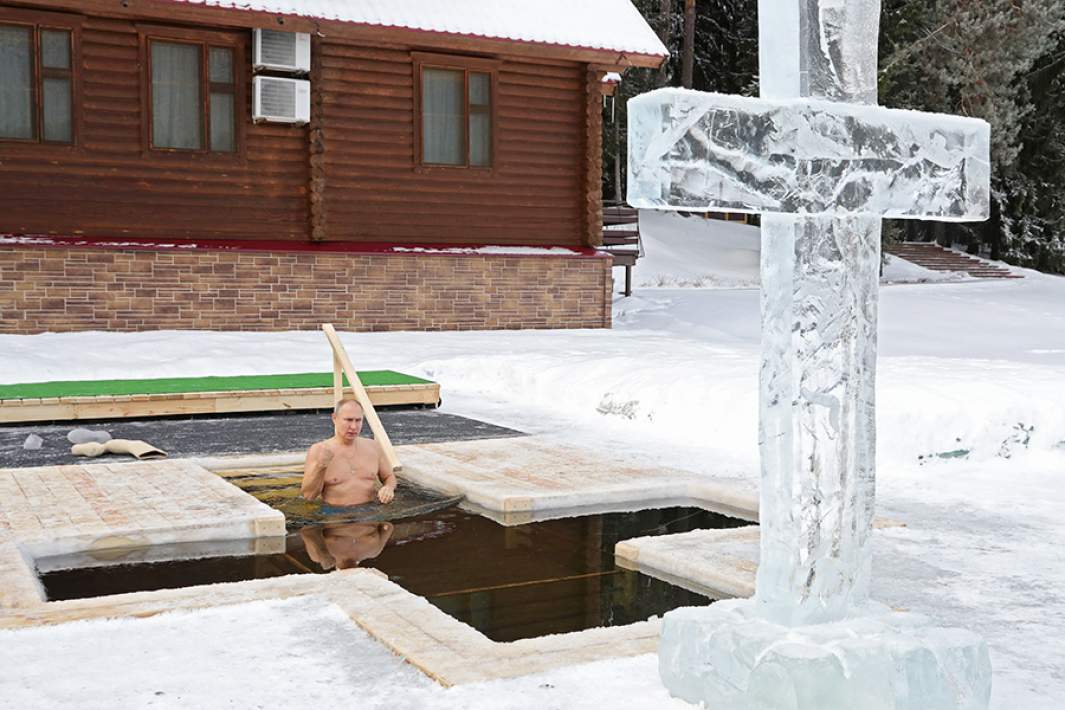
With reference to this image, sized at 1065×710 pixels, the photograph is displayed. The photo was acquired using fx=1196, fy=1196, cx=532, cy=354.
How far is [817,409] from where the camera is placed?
10.0 feet

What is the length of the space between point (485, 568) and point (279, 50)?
1190 centimetres

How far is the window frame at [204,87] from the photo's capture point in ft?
50.6

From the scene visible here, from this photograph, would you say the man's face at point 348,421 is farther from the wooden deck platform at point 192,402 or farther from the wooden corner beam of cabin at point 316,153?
the wooden corner beam of cabin at point 316,153

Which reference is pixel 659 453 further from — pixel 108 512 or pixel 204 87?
pixel 204 87

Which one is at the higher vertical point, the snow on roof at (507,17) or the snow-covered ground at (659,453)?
the snow on roof at (507,17)

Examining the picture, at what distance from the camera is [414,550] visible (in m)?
5.77

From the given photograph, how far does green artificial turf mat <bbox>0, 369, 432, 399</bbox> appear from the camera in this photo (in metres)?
10.3

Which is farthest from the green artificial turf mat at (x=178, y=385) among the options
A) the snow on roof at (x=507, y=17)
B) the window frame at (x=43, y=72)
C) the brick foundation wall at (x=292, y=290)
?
the snow on roof at (x=507, y=17)

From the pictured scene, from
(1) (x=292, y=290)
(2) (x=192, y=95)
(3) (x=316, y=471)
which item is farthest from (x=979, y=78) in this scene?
(3) (x=316, y=471)

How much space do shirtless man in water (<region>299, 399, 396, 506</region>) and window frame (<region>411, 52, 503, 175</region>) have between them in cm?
1097

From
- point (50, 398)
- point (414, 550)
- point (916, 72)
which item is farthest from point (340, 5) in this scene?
point (916, 72)

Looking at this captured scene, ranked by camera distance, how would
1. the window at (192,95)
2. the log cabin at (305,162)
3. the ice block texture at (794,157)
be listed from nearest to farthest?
the ice block texture at (794,157), the log cabin at (305,162), the window at (192,95)

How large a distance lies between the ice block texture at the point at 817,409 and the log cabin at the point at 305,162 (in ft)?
43.4

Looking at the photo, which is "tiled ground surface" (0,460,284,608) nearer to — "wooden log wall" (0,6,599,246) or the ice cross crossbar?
the ice cross crossbar
